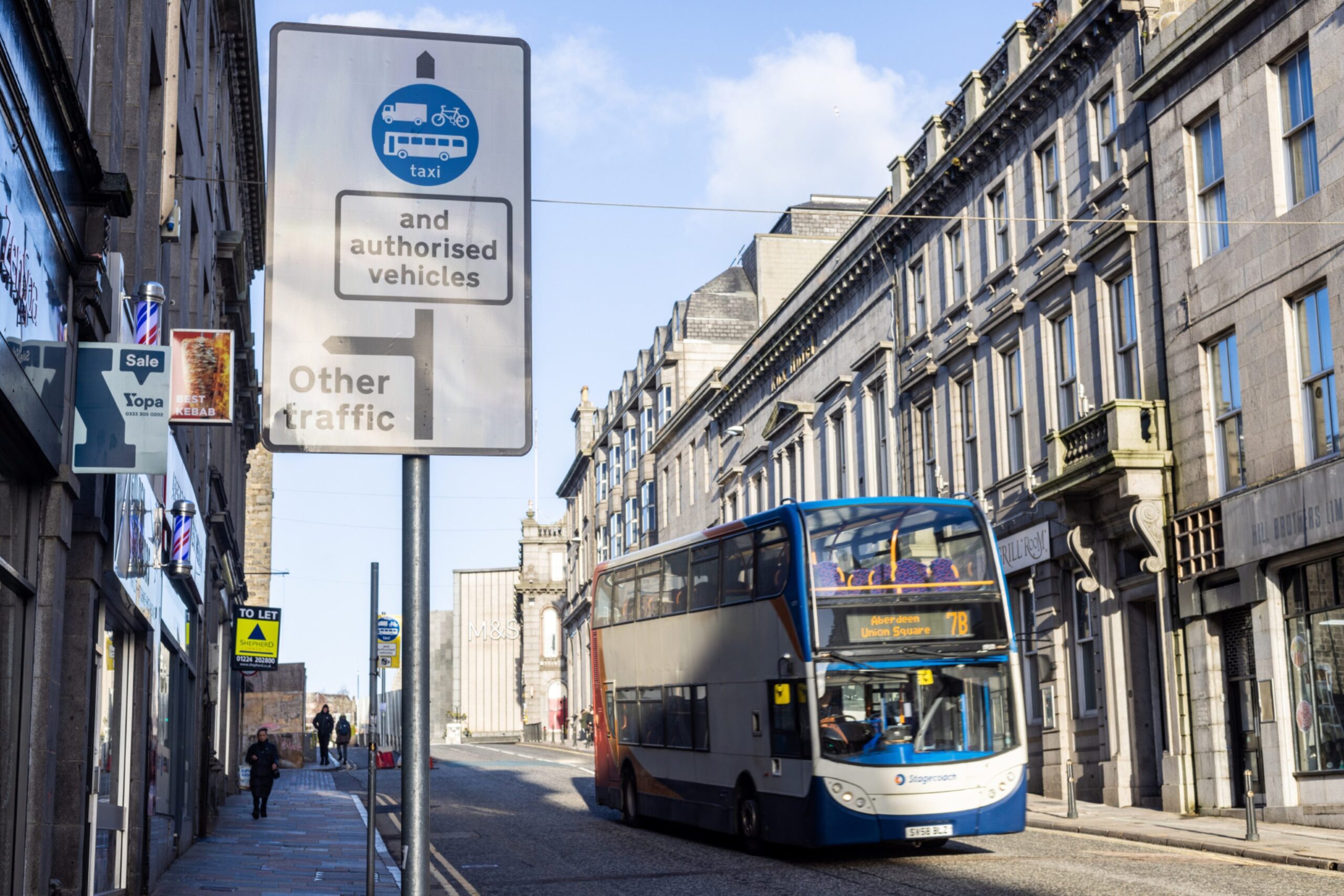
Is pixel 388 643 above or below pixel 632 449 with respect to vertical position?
below

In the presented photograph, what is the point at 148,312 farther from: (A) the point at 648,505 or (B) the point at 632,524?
(B) the point at 632,524

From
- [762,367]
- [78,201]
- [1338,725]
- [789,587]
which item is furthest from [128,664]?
[762,367]

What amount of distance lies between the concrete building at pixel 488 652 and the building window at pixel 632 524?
25978 mm

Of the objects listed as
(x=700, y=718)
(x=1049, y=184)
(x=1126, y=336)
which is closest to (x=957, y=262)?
(x=1049, y=184)

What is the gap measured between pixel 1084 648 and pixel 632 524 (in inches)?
1849

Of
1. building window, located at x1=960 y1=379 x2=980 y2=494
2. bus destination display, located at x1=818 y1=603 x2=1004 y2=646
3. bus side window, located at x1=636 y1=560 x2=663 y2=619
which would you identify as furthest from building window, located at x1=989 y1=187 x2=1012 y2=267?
bus destination display, located at x1=818 y1=603 x2=1004 y2=646

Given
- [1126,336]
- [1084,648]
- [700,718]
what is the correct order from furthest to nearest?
[1084,648], [1126,336], [700,718]

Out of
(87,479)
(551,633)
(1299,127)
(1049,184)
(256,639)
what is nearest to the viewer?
(87,479)

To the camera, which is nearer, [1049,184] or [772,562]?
[772,562]

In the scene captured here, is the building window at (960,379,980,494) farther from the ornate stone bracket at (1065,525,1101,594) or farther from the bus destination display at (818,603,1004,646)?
the bus destination display at (818,603,1004,646)

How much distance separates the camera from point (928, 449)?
35.4 meters

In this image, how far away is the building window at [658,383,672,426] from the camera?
6688 cm

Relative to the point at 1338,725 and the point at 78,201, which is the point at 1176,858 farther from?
the point at 78,201

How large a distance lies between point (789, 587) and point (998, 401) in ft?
44.9
